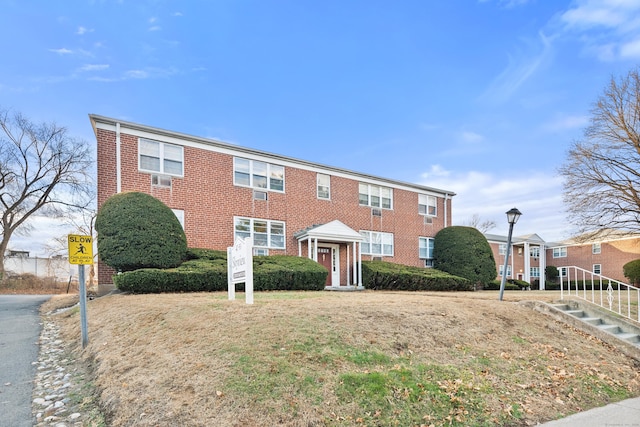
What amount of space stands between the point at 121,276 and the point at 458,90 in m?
12.1

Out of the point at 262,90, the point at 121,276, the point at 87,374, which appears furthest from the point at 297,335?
the point at 262,90

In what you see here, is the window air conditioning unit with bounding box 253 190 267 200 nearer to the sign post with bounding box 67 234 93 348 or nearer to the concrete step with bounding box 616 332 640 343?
the sign post with bounding box 67 234 93 348

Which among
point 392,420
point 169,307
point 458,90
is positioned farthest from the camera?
point 458,90

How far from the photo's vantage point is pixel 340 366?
501cm

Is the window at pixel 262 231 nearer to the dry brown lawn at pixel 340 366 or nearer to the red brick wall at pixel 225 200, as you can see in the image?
the red brick wall at pixel 225 200

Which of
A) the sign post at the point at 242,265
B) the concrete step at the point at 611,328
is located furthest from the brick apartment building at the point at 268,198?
the concrete step at the point at 611,328

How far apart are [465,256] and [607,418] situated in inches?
680

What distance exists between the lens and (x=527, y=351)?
6875 mm

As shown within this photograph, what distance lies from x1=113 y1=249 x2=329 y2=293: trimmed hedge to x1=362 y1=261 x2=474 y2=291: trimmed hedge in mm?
4035

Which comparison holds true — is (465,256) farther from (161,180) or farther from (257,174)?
(161,180)

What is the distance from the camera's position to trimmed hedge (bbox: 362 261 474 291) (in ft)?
60.3

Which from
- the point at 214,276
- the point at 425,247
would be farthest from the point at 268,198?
the point at 425,247

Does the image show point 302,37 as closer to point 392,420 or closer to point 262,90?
point 262,90

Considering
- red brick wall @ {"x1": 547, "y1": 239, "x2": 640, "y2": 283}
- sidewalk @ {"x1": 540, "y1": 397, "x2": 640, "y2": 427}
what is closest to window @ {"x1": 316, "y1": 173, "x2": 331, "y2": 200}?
sidewalk @ {"x1": 540, "y1": 397, "x2": 640, "y2": 427}
